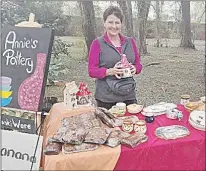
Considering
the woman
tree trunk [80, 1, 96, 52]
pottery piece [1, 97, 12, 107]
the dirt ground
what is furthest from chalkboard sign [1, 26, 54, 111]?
tree trunk [80, 1, 96, 52]

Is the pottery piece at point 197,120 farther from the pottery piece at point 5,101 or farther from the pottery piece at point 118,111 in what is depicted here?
the pottery piece at point 5,101

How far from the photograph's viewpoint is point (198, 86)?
1954 mm

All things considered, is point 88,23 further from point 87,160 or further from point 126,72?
point 87,160

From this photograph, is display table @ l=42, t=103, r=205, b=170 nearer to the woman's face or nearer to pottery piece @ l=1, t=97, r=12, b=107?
pottery piece @ l=1, t=97, r=12, b=107

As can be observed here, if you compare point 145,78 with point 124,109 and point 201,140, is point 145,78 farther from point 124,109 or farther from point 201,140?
point 201,140

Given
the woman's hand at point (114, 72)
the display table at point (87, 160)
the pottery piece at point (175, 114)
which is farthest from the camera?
the woman's hand at point (114, 72)

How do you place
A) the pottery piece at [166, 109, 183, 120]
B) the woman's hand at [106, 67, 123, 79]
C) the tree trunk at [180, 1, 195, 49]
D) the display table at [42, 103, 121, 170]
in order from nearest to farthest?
1. the display table at [42, 103, 121, 170]
2. the pottery piece at [166, 109, 183, 120]
3. the woman's hand at [106, 67, 123, 79]
4. the tree trunk at [180, 1, 195, 49]

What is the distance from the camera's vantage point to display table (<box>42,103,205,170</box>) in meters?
1.09

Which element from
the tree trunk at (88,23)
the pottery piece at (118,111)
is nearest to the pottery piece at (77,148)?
the pottery piece at (118,111)

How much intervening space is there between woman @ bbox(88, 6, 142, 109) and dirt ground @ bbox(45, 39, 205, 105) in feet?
1.24

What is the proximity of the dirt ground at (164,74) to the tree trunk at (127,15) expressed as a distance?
157 millimetres

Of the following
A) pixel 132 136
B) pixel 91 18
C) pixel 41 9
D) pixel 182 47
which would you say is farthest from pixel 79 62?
pixel 132 136

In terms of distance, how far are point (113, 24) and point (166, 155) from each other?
2.54ft

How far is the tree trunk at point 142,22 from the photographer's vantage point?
1.97 m
